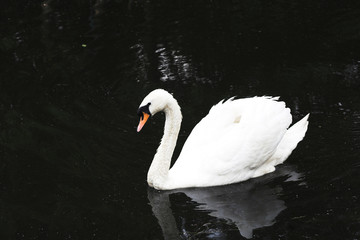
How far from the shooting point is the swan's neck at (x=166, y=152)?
322 inches

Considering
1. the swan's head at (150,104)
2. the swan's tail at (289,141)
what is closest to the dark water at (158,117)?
the swan's tail at (289,141)

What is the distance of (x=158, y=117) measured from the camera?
1001 cm

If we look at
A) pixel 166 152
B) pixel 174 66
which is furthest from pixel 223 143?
pixel 174 66

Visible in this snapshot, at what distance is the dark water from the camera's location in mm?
7547

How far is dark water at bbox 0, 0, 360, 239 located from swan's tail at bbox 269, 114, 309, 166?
174 mm

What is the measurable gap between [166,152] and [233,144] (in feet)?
2.89

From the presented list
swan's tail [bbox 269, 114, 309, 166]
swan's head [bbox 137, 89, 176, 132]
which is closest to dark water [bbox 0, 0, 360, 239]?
swan's tail [bbox 269, 114, 309, 166]

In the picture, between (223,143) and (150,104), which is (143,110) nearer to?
(150,104)

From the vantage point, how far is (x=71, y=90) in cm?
1106

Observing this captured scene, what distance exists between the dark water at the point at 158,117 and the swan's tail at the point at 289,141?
0.17 meters

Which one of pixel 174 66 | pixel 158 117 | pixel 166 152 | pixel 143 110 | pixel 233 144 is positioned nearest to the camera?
pixel 143 110

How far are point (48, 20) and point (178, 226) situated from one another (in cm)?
872

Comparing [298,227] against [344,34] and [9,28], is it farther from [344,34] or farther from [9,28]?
[9,28]

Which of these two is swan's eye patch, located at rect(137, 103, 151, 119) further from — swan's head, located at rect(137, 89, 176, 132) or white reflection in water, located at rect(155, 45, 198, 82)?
white reflection in water, located at rect(155, 45, 198, 82)
